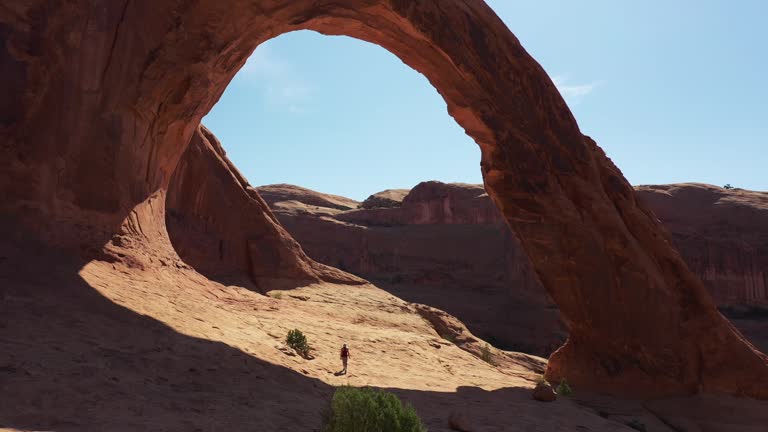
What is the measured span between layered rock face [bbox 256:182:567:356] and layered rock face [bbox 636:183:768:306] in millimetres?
10099

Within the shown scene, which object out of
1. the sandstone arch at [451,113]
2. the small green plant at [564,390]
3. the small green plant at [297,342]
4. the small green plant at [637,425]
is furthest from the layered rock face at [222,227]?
the small green plant at [637,425]

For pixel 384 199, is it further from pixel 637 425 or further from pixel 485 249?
pixel 637 425

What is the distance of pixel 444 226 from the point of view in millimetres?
39688

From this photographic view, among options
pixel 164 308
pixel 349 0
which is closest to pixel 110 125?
pixel 164 308

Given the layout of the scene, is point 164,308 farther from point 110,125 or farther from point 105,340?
point 110,125

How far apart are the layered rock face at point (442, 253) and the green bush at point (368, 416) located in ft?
87.7

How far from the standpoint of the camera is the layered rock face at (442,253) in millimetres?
31984

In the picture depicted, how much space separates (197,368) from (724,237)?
36204 millimetres

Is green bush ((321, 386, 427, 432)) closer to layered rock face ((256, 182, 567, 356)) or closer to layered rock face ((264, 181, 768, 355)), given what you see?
layered rock face ((264, 181, 768, 355))

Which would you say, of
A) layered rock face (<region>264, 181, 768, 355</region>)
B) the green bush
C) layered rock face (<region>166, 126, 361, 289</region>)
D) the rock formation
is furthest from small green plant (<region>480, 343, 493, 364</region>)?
the rock formation

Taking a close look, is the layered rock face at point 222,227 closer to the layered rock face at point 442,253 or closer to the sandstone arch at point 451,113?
the sandstone arch at point 451,113

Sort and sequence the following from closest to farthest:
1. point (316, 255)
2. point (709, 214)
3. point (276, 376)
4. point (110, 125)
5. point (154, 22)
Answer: point (276, 376)
point (110, 125)
point (154, 22)
point (709, 214)
point (316, 255)

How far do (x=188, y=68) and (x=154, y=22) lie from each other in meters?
1.01

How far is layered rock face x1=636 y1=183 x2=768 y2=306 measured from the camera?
32.9 meters
